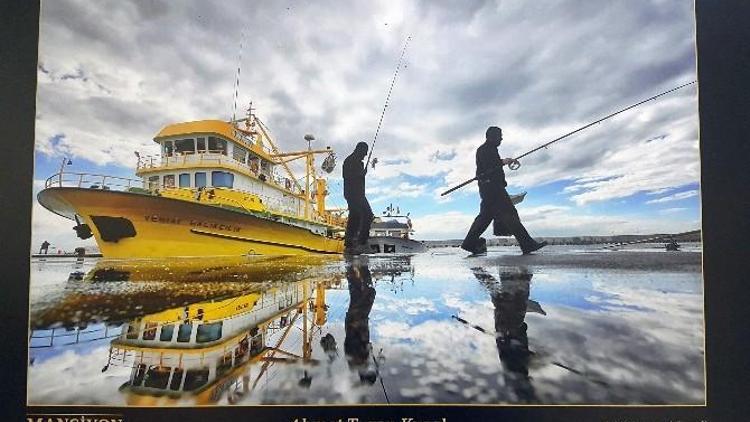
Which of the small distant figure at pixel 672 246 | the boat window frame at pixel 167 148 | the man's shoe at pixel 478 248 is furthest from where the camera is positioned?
the man's shoe at pixel 478 248

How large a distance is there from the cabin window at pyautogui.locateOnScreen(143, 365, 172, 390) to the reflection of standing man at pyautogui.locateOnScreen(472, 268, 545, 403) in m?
1.64

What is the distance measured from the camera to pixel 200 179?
294cm

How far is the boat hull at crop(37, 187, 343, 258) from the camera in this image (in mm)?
2633

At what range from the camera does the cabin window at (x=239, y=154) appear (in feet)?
9.29

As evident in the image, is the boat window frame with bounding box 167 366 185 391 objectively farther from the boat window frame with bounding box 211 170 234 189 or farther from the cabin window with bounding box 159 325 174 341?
the boat window frame with bounding box 211 170 234 189

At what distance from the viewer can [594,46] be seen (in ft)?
7.79

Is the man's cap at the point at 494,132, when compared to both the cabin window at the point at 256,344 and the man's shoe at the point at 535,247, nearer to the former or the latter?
the man's shoe at the point at 535,247

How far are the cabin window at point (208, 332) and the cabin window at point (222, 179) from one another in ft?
4.49

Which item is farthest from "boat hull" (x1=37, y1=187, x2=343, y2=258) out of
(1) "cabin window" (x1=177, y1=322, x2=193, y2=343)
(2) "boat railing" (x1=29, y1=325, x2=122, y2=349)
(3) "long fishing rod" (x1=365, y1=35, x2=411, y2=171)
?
(1) "cabin window" (x1=177, y1=322, x2=193, y2=343)

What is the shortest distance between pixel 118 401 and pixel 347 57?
2.44 m

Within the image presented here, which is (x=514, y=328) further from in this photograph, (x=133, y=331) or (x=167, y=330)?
(x=133, y=331)

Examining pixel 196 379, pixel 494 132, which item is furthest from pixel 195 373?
pixel 494 132

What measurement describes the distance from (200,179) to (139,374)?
1.55m

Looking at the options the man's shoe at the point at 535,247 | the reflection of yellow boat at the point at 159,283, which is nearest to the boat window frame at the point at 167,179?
the reflection of yellow boat at the point at 159,283
